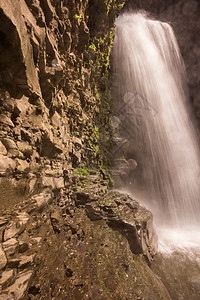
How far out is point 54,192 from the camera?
2.91 metres

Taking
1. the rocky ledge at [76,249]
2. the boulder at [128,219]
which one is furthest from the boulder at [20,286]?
the boulder at [128,219]

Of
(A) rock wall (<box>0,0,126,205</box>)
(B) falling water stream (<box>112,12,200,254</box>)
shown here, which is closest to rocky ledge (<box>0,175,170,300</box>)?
(A) rock wall (<box>0,0,126,205</box>)

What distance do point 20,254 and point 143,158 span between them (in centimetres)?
802

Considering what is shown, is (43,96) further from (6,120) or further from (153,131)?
(153,131)

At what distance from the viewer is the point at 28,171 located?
2.27 m

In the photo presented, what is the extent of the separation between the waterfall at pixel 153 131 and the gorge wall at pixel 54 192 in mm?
3789

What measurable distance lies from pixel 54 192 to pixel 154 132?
806 cm

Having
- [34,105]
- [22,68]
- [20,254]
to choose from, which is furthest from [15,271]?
[22,68]

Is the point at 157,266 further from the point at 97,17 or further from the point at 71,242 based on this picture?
the point at 97,17

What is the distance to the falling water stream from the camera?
27.5 ft

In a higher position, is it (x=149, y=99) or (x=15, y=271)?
(x=149, y=99)

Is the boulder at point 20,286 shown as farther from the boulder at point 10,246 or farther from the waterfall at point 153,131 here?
the waterfall at point 153,131

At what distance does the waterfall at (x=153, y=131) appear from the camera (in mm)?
8422

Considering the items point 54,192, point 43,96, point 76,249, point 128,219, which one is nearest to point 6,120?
point 43,96
